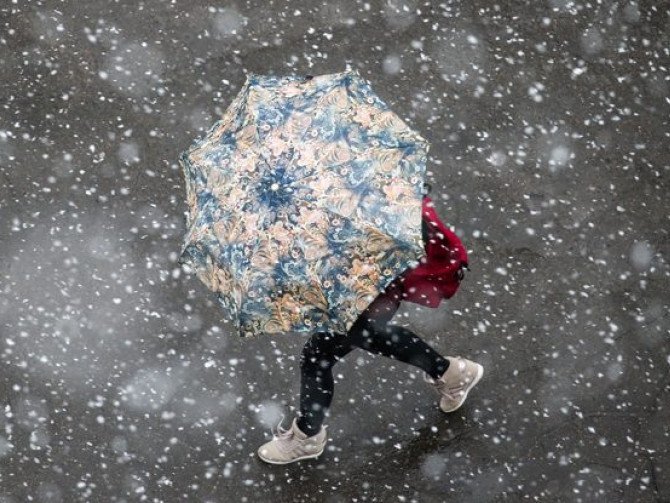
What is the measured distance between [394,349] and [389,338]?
95 mm

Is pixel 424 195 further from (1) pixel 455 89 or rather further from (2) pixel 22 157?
(2) pixel 22 157

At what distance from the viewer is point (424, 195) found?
3576mm

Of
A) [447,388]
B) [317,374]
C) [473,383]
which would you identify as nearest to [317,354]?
[317,374]

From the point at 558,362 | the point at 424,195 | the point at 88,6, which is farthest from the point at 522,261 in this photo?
the point at 88,6

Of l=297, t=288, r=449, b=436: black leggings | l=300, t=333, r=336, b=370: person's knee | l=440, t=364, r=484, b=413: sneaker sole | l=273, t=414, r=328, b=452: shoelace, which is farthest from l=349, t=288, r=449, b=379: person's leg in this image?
l=273, t=414, r=328, b=452: shoelace

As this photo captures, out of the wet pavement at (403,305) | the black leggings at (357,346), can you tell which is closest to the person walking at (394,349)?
the black leggings at (357,346)

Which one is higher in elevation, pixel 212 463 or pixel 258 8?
pixel 258 8

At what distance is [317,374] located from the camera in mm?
4172

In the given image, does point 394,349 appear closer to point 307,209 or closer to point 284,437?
point 284,437

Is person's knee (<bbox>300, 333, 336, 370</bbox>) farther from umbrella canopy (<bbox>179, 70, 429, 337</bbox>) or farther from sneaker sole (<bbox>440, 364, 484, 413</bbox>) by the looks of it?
sneaker sole (<bbox>440, 364, 484, 413</bbox>)

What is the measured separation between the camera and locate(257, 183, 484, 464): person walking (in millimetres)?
3785

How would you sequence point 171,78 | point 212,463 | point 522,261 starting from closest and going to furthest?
point 212,463 < point 522,261 < point 171,78

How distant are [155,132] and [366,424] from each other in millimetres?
2035

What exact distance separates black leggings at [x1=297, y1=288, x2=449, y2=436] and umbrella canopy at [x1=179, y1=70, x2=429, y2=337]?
0.37m
